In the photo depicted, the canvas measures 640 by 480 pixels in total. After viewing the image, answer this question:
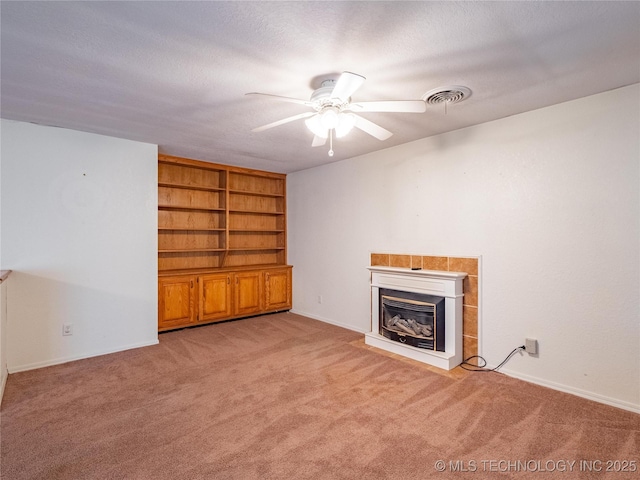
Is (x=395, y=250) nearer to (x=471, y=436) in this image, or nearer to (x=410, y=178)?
(x=410, y=178)

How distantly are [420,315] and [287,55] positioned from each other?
2.63 metres

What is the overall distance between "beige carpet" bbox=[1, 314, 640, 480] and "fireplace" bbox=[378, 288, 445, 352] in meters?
0.30

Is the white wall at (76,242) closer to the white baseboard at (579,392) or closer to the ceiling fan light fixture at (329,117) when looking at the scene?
the ceiling fan light fixture at (329,117)

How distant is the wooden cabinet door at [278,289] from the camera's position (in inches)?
207

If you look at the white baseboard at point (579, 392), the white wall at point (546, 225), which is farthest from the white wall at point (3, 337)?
the white baseboard at point (579, 392)

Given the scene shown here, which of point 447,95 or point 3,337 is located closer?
point 447,95

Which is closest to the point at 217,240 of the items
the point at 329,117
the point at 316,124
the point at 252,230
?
the point at 252,230

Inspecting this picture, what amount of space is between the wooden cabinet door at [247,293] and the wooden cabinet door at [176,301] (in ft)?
2.09

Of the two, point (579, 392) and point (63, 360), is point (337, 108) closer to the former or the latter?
point (579, 392)

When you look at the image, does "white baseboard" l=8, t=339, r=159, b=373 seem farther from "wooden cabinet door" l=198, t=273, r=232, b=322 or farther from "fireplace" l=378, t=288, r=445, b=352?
"fireplace" l=378, t=288, r=445, b=352

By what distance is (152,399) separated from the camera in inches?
100

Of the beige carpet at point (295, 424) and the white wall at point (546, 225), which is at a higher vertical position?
the white wall at point (546, 225)

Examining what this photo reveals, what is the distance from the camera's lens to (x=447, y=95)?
8.21 feet

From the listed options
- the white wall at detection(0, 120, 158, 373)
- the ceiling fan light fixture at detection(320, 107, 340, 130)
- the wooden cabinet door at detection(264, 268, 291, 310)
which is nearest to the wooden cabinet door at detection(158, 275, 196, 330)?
the white wall at detection(0, 120, 158, 373)
